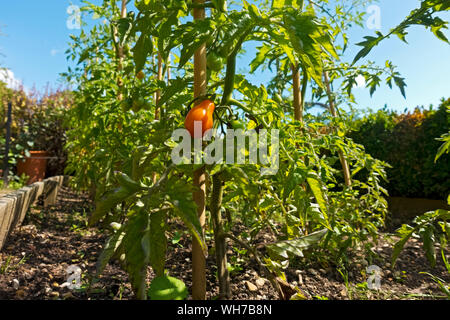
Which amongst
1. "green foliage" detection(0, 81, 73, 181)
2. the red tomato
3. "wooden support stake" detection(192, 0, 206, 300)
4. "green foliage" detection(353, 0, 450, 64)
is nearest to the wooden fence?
"wooden support stake" detection(192, 0, 206, 300)

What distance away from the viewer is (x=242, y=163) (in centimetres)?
87

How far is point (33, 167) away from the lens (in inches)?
239

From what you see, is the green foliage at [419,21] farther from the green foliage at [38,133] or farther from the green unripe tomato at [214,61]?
the green foliage at [38,133]

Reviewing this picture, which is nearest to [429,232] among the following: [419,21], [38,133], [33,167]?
[419,21]

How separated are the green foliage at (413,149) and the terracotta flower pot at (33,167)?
19.2 ft

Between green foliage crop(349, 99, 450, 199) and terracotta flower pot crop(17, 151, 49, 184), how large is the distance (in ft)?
19.2

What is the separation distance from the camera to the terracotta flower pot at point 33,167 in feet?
19.8

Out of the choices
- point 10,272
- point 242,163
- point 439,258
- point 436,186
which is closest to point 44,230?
point 10,272

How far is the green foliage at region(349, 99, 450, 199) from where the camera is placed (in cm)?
457

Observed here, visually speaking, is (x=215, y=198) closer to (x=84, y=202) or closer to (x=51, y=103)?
(x=84, y=202)

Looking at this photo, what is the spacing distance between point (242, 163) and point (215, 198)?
18 centimetres

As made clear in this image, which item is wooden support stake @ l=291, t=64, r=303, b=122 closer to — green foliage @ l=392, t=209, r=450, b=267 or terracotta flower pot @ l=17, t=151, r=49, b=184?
green foliage @ l=392, t=209, r=450, b=267

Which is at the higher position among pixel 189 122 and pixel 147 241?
pixel 189 122
